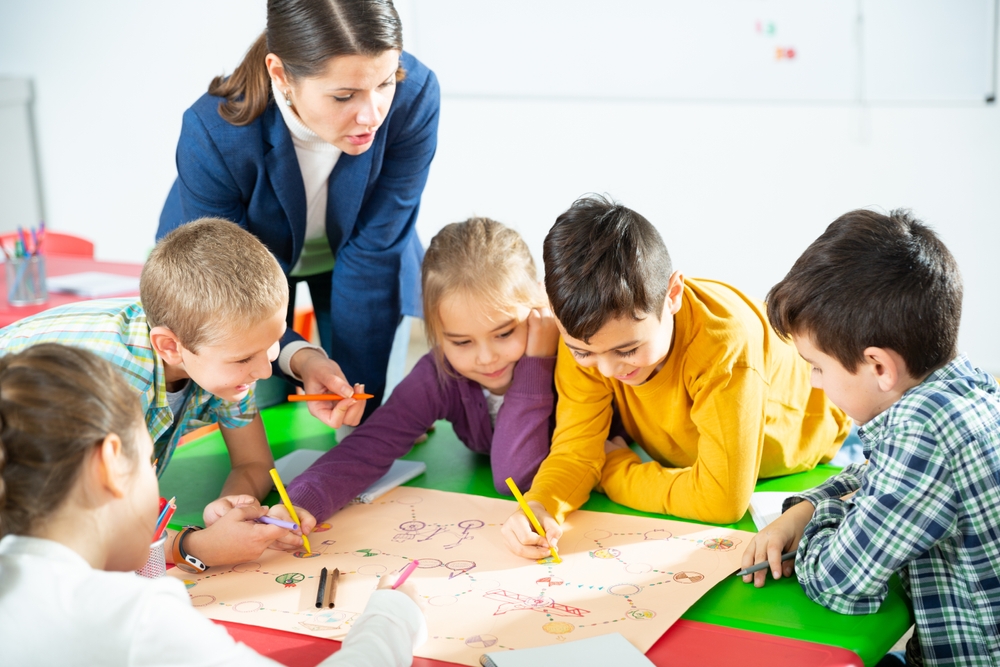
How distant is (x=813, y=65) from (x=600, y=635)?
2.61 m

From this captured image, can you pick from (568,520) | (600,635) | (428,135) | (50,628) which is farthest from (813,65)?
(50,628)

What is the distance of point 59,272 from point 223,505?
1.59 m

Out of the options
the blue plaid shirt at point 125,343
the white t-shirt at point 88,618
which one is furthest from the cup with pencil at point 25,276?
the white t-shirt at point 88,618

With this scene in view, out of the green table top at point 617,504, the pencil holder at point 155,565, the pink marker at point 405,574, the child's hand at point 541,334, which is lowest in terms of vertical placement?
the green table top at point 617,504

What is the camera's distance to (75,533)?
801mm

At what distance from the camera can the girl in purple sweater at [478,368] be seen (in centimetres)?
145

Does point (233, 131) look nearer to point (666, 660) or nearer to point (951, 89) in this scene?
point (666, 660)

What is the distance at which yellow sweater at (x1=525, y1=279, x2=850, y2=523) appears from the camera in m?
1.30

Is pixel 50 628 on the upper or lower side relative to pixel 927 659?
upper

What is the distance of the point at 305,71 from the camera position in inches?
56.0

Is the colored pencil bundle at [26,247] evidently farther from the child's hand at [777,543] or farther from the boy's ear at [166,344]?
the child's hand at [777,543]

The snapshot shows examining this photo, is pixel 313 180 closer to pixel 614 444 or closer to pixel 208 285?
pixel 208 285

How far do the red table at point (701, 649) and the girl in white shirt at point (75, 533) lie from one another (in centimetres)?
20

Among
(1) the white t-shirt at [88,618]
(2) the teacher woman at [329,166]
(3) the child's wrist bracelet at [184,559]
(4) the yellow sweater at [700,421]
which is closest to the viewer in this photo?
(1) the white t-shirt at [88,618]
